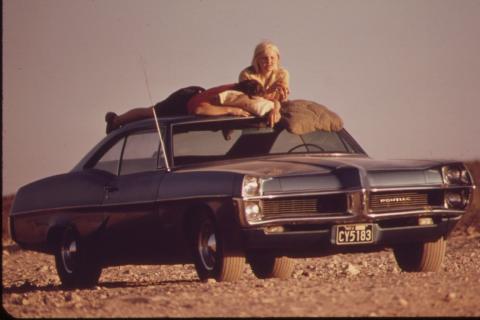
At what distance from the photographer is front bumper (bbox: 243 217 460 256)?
10867 millimetres

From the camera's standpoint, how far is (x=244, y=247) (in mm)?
10938

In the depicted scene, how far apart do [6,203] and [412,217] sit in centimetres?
2920

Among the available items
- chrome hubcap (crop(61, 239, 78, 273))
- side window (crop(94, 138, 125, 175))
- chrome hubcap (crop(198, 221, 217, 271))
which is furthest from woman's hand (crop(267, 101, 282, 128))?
chrome hubcap (crop(61, 239, 78, 273))

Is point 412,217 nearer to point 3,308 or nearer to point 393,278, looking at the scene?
point 393,278

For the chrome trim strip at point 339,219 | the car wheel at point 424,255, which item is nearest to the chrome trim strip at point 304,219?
the chrome trim strip at point 339,219

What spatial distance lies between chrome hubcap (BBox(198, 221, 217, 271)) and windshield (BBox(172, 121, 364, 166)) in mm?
878

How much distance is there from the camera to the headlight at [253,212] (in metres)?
10.8

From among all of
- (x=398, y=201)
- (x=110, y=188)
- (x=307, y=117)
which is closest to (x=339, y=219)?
(x=398, y=201)

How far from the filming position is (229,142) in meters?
12.2

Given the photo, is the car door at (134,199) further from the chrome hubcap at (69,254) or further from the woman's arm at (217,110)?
the chrome hubcap at (69,254)

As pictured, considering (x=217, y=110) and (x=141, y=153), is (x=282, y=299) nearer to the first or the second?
(x=217, y=110)

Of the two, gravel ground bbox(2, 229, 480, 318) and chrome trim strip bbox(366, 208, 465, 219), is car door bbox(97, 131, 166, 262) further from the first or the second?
chrome trim strip bbox(366, 208, 465, 219)

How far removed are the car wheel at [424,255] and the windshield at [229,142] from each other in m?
1.19

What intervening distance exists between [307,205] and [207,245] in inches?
35.5
